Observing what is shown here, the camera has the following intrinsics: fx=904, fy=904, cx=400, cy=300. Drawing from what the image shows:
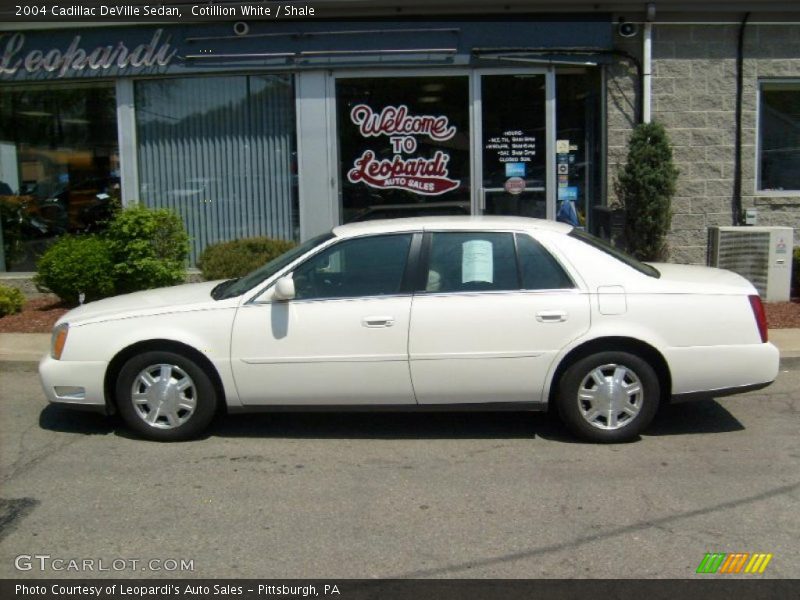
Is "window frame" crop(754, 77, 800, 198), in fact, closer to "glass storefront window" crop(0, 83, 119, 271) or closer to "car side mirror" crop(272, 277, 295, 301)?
"car side mirror" crop(272, 277, 295, 301)

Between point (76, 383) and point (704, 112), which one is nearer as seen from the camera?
point (76, 383)

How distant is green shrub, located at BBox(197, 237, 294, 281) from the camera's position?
33.7ft

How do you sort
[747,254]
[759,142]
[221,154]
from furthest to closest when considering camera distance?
[221,154] → [759,142] → [747,254]

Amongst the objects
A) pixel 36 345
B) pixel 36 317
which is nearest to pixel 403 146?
pixel 36 317

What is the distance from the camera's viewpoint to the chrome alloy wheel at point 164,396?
6.07m

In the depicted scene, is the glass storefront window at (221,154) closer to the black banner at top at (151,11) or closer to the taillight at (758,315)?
the black banner at top at (151,11)

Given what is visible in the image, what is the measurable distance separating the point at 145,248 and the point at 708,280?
20.7 feet

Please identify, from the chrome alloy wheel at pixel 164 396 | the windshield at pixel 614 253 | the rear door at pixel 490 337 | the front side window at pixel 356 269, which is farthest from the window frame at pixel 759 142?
the chrome alloy wheel at pixel 164 396

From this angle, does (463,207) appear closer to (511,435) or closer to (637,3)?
(637,3)

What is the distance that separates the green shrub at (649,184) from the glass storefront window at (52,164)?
262 inches

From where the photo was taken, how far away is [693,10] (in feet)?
36.9

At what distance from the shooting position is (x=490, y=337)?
592 cm

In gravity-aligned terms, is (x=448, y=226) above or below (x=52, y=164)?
below

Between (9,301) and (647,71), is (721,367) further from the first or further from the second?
(9,301)
